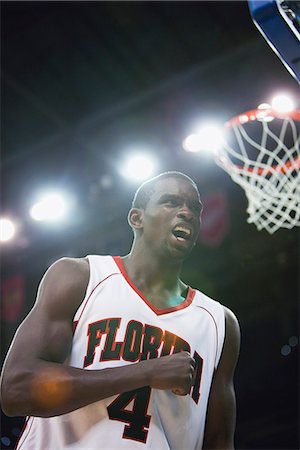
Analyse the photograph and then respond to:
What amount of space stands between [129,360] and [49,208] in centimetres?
603

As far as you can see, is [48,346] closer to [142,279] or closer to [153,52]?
[142,279]

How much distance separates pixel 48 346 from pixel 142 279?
55cm

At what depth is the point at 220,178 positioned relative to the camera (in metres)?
7.63

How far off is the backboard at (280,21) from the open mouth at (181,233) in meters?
0.81

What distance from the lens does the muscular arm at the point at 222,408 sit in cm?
253

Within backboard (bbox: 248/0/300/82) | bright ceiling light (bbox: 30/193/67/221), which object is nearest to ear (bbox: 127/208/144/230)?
backboard (bbox: 248/0/300/82)

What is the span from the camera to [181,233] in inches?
101

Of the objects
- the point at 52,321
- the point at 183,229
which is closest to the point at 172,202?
the point at 183,229

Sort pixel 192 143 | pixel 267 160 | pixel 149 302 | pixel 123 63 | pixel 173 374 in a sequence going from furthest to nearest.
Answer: pixel 192 143
pixel 123 63
pixel 267 160
pixel 149 302
pixel 173 374

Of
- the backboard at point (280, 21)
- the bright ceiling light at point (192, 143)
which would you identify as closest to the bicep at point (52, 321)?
the backboard at point (280, 21)


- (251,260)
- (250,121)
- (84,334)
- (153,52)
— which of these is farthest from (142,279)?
(251,260)

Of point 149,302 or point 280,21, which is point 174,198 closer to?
point 149,302

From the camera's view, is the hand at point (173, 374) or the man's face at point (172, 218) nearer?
the hand at point (173, 374)

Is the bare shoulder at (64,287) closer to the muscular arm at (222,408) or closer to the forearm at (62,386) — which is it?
the forearm at (62,386)
